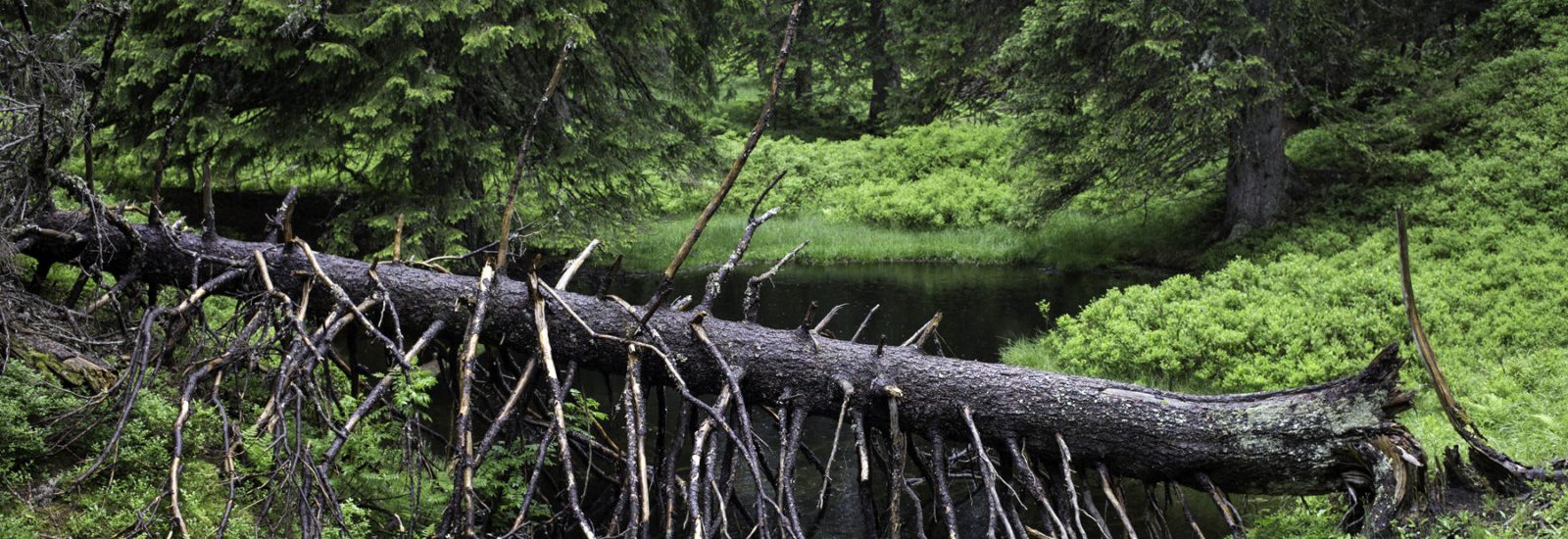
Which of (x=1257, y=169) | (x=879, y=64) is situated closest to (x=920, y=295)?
(x=1257, y=169)

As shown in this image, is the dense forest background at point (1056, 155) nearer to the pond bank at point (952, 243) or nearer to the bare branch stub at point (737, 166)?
the pond bank at point (952, 243)

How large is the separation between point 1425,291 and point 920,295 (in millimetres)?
6324

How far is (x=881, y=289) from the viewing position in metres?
15.4

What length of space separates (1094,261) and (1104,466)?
12.4 meters

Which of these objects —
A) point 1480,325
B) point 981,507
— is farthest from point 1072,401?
point 1480,325

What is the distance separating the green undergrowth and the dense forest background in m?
0.04

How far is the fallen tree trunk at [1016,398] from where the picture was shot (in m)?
4.66

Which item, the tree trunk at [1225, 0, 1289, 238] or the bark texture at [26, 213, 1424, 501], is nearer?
the bark texture at [26, 213, 1424, 501]

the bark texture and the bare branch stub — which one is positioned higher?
the bare branch stub

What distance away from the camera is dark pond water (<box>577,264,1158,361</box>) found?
12391 millimetres

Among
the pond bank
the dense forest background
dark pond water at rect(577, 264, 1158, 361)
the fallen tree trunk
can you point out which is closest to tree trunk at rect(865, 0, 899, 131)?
the dense forest background

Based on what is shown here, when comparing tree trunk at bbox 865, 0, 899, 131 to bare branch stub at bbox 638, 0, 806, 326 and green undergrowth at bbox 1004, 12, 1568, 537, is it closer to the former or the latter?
green undergrowth at bbox 1004, 12, 1568, 537

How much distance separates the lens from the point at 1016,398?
5.01m

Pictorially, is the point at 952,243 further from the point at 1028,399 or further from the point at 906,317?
the point at 1028,399
